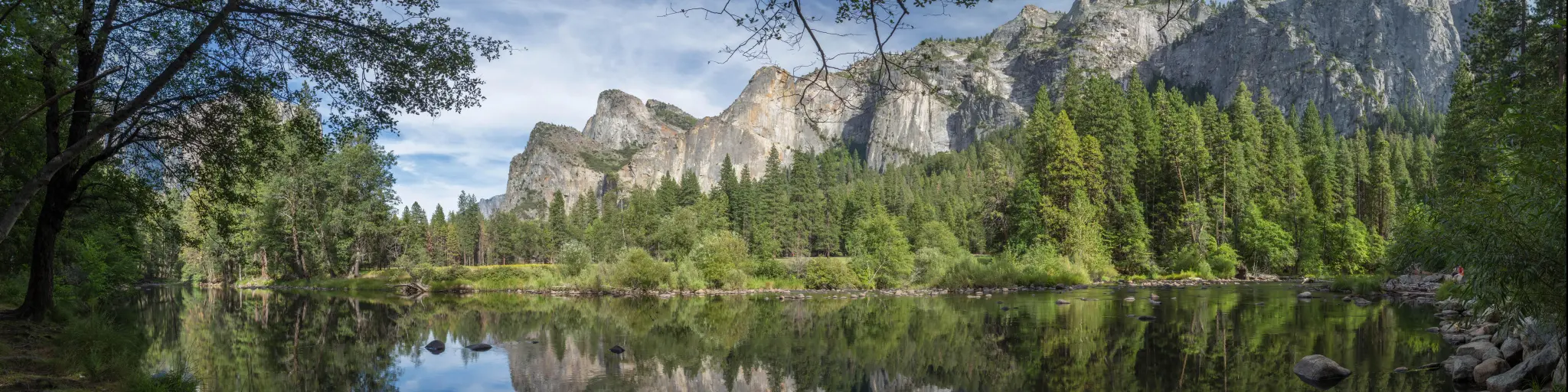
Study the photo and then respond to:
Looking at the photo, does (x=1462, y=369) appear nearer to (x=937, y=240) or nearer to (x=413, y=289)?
(x=937, y=240)

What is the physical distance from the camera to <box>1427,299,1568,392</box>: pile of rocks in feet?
32.6

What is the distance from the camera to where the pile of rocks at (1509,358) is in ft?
32.6

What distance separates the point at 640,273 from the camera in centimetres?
4228

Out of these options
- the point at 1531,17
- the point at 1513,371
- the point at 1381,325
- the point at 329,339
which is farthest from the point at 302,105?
the point at 1531,17

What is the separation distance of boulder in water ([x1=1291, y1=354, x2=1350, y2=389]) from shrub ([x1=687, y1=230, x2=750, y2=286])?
34466mm

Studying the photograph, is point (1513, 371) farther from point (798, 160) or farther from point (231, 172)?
point (798, 160)

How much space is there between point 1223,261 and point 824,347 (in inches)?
1379

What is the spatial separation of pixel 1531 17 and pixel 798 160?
69.0 metres

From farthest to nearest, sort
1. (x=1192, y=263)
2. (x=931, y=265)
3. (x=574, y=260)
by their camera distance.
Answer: (x=574, y=260) → (x=1192, y=263) → (x=931, y=265)

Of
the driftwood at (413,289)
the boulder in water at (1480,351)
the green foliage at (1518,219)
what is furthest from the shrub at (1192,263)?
the driftwood at (413,289)

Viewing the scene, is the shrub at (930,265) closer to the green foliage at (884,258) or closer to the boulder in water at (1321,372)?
the green foliage at (884,258)

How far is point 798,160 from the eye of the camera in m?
87.9

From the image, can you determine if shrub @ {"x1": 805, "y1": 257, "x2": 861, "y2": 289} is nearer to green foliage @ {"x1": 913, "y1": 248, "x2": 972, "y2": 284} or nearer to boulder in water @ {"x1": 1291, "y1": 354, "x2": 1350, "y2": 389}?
green foliage @ {"x1": 913, "y1": 248, "x2": 972, "y2": 284}

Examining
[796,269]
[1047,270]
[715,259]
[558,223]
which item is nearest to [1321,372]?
[1047,270]
